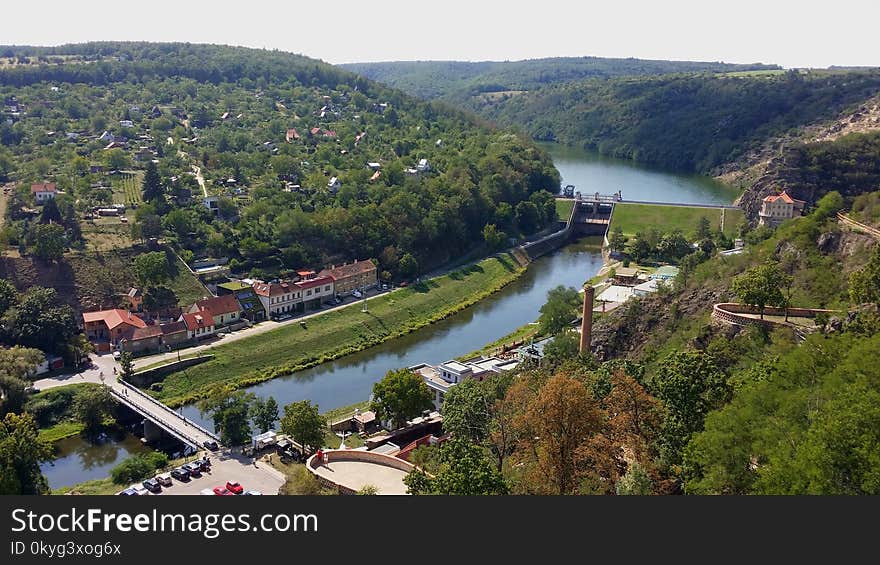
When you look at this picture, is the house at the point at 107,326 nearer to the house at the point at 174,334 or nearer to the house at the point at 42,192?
the house at the point at 174,334

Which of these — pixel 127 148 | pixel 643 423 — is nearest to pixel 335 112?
pixel 127 148

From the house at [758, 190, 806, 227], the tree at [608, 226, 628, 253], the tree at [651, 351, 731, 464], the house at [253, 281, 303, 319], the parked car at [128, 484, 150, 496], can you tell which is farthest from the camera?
the tree at [608, 226, 628, 253]

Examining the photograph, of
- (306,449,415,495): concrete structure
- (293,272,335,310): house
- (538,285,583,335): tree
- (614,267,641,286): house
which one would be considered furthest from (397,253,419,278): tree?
(306,449,415,495): concrete structure

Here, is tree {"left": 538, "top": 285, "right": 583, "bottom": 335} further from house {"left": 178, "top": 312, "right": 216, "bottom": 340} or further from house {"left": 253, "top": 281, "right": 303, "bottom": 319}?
house {"left": 178, "top": 312, "right": 216, "bottom": 340}

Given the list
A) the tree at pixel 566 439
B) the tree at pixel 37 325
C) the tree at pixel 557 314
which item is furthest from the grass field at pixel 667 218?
the tree at pixel 566 439

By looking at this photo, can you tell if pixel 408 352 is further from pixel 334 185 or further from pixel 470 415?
pixel 334 185

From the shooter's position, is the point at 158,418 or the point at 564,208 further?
the point at 564,208

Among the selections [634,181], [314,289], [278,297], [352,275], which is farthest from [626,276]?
[634,181]

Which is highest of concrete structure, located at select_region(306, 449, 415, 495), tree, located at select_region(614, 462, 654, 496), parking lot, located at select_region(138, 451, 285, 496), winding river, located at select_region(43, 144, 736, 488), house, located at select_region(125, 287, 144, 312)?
tree, located at select_region(614, 462, 654, 496)
